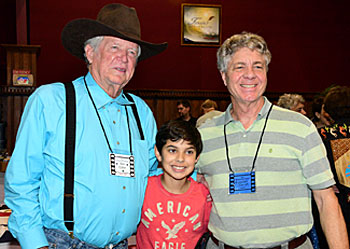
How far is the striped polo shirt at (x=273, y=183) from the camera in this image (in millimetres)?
1753

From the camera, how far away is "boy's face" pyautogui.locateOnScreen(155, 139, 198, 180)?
6.67 ft

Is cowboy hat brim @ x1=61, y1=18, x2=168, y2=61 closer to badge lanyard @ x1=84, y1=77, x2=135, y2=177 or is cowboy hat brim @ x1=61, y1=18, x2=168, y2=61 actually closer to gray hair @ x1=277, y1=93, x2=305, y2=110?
badge lanyard @ x1=84, y1=77, x2=135, y2=177

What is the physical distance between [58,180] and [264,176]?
96 centimetres

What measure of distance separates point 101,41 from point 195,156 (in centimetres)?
79

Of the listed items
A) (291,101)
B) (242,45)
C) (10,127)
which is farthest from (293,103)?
(10,127)

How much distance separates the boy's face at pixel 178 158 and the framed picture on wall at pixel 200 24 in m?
7.18

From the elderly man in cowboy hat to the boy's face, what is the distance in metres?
0.18

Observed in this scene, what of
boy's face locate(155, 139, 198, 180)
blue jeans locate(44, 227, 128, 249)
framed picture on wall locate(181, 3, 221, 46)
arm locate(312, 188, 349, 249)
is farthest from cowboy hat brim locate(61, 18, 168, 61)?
framed picture on wall locate(181, 3, 221, 46)

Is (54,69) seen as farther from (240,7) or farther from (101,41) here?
(101,41)

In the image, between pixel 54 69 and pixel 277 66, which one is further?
pixel 277 66

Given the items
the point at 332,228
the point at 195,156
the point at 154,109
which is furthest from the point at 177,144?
the point at 154,109

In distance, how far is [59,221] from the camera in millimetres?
1608

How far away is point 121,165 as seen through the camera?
1.74 m

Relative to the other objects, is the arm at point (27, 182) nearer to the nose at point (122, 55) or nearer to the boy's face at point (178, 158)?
the nose at point (122, 55)
